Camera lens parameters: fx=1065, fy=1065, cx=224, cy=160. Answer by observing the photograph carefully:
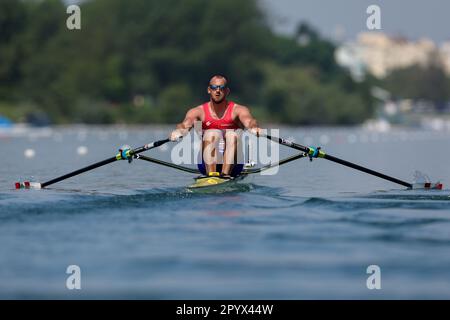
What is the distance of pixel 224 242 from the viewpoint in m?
11.4

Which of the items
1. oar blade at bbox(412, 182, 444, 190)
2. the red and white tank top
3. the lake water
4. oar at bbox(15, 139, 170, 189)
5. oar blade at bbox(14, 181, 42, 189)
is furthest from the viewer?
oar blade at bbox(412, 182, 444, 190)

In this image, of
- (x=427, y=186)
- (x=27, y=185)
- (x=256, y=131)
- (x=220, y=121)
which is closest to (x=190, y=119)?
(x=220, y=121)

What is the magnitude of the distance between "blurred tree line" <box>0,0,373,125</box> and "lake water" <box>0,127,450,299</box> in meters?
64.9

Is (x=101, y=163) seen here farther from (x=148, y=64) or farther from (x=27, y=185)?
(x=148, y=64)

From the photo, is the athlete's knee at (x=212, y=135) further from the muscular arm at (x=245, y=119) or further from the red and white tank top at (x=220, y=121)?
the muscular arm at (x=245, y=119)

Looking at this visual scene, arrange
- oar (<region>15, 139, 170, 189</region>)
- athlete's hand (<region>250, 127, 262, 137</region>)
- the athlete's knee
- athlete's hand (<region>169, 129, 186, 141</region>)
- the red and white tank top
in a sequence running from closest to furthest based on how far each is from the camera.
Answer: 1. athlete's hand (<region>169, 129, 186, 141</region>)
2. athlete's hand (<region>250, 127, 262, 137</region>)
3. the athlete's knee
4. the red and white tank top
5. oar (<region>15, 139, 170, 189</region>)

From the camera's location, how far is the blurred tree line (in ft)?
268

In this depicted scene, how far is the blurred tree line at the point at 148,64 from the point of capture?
81625 millimetres

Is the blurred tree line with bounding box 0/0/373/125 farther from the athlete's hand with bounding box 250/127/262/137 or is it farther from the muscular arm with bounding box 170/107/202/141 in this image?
the athlete's hand with bounding box 250/127/262/137

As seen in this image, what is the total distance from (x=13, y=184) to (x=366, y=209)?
23.2ft

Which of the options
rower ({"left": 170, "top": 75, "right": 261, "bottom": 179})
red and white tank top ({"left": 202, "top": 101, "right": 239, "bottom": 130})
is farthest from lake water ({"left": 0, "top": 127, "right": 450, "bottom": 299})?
red and white tank top ({"left": 202, "top": 101, "right": 239, "bottom": 130})

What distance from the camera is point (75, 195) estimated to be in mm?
15812

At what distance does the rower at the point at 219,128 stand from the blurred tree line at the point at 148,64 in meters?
63.9

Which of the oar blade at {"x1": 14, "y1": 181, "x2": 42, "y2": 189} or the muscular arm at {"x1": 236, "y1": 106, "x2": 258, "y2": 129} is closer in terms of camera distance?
the muscular arm at {"x1": 236, "y1": 106, "x2": 258, "y2": 129}
